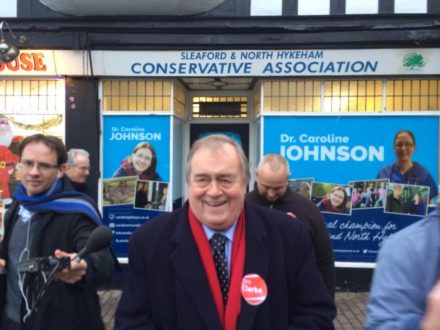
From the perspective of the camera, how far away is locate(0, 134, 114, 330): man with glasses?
8.93 ft

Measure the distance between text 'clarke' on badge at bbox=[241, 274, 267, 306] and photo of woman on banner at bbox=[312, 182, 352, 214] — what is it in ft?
19.0

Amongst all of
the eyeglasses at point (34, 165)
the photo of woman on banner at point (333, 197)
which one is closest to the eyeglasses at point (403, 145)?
the photo of woman on banner at point (333, 197)

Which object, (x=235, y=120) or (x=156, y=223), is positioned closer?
(x=156, y=223)

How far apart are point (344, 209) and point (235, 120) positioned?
7.92ft

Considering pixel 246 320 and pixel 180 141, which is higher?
pixel 180 141

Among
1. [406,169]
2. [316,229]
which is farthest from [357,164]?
[316,229]

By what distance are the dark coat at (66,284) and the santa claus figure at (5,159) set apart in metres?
5.52

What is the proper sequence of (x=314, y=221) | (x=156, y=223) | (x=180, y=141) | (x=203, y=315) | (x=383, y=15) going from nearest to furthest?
(x=203, y=315) < (x=156, y=223) < (x=314, y=221) < (x=383, y=15) < (x=180, y=141)

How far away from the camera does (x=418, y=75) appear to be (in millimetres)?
7672

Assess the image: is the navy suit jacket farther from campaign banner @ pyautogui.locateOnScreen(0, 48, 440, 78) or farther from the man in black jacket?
campaign banner @ pyautogui.locateOnScreen(0, 48, 440, 78)

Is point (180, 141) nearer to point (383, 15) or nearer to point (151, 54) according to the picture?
point (151, 54)

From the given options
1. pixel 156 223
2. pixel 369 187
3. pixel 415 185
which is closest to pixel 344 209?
pixel 369 187

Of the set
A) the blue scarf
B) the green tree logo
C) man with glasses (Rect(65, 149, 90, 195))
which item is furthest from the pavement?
the blue scarf

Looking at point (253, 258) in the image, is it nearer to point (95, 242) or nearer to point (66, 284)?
point (95, 242)
